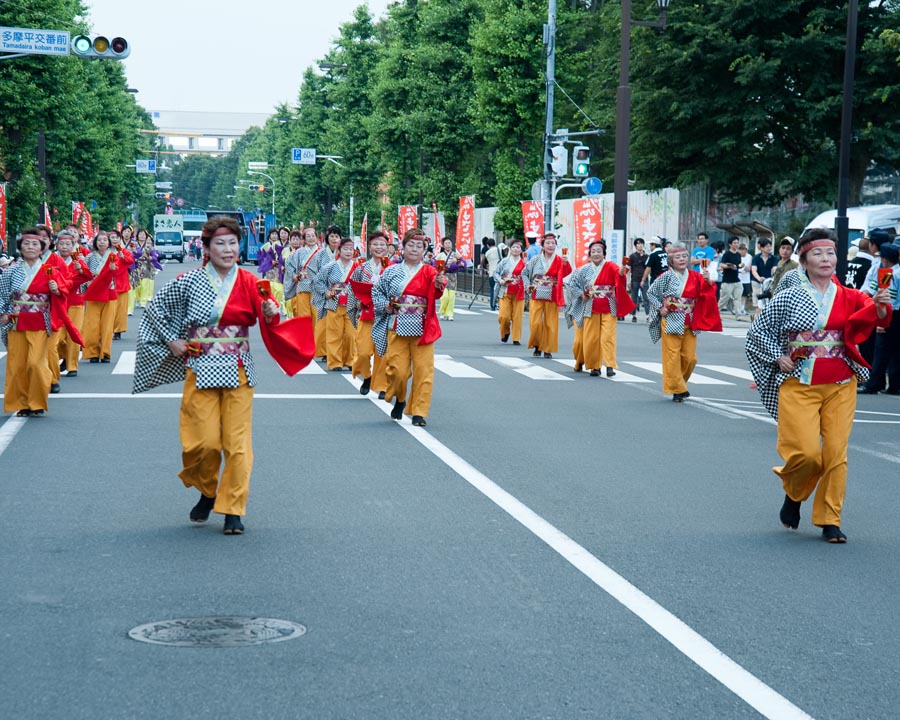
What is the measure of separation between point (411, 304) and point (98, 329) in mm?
7834

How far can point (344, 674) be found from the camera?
16.3 ft

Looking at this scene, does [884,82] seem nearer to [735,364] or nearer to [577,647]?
[735,364]

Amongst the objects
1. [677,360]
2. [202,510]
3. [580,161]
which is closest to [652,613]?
[202,510]

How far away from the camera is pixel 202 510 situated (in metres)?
7.84

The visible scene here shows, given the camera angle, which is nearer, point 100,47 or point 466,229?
point 100,47

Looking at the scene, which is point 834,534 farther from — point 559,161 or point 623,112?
point 559,161

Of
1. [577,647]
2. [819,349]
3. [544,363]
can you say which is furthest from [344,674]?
[544,363]

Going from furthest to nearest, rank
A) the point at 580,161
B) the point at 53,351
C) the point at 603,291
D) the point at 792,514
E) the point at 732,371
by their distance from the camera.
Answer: the point at 580,161 < the point at 732,371 < the point at 603,291 < the point at 53,351 < the point at 792,514

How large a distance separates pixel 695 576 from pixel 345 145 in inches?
2808

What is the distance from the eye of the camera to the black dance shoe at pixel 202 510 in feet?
25.7

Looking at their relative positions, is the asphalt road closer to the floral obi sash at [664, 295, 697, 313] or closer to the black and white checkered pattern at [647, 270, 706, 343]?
the black and white checkered pattern at [647, 270, 706, 343]

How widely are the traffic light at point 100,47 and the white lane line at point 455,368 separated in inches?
393

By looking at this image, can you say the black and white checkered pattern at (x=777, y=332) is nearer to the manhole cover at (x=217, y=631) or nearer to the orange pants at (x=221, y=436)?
the orange pants at (x=221, y=436)

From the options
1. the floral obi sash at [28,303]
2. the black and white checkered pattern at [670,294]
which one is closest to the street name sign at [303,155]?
the black and white checkered pattern at [670,294]
